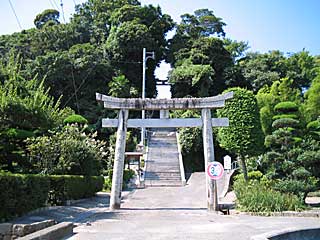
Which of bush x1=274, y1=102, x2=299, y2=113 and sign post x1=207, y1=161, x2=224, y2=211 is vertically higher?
bush x1=274, y1=102, x2=299, y2=113

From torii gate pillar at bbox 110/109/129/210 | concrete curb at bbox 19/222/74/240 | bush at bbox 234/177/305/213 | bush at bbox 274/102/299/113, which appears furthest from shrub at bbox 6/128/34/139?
bush at bbox 274/102/299/113

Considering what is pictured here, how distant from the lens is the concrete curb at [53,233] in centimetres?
693

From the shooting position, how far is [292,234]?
9359 millimetres

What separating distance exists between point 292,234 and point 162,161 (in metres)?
23.3

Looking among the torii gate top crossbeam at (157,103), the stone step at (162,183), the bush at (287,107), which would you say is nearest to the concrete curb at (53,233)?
the torii gate top crossbeam at (157,103)

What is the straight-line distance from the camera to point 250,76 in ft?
148

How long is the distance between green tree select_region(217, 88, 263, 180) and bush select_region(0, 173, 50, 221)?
10.6 metres

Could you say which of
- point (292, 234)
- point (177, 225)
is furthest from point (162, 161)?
point (292, 234)

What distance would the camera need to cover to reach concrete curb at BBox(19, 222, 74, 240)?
6932 millimetres

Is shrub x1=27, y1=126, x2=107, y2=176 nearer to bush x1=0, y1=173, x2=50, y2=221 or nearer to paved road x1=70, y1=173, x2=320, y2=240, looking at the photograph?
bush x1=0, y1=173, x2=50, y2=221

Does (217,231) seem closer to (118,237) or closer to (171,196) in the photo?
(118,237)

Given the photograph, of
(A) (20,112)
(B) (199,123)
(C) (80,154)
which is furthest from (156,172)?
(A) (20,112)

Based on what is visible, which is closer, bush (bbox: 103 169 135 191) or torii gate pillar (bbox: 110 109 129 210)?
torii gate pillar (bbox: 110 109 129 210)

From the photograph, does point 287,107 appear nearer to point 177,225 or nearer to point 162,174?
point 162,174
